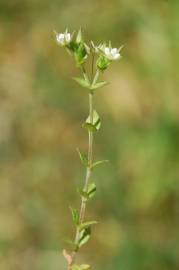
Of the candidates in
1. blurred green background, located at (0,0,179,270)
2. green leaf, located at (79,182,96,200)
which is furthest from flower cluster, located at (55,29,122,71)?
blurred green background, located at (0,0,179,270)

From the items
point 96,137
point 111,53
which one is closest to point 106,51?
point 111,53

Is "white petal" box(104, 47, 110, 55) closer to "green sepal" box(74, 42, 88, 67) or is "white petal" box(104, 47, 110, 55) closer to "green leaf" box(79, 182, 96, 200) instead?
"green sepal" box(74, 42, 88, 67)

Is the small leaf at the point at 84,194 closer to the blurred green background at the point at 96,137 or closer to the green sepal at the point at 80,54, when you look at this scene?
the green sepal at the point at 80,54

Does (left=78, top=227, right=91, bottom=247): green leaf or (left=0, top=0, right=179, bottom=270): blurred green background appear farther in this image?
(left=0, top=0, right=179, bottom=270): blurred green background

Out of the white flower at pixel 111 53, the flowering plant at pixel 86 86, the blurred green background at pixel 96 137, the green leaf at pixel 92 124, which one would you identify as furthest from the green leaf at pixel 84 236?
the blurred green background at pixel 96 137

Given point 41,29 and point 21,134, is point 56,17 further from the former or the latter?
point 21,134

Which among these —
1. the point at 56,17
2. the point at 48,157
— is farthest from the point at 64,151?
the point at 56,17

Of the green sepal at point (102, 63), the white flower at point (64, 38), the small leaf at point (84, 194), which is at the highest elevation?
the white flower at point (64, 38)
